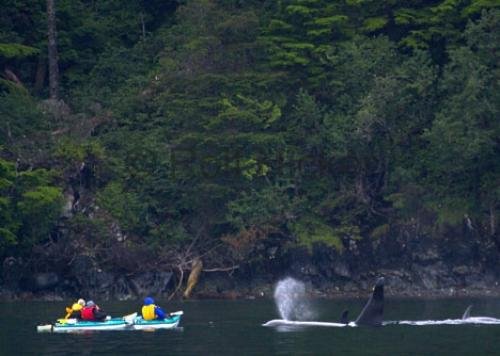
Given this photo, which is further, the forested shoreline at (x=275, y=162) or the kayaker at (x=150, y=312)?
the forested shoreline at (x=275, y=162)

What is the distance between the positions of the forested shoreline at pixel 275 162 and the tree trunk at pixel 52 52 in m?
0.12

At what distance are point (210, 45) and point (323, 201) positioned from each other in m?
9.07

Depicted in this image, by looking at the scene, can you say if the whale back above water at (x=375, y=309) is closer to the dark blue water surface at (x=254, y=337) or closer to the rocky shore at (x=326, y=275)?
the dark blue water surface at (x=254, y=337)

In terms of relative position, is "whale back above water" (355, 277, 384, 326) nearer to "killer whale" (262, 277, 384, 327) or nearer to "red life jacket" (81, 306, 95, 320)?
"killer whale" (262, 277, 384, 327)

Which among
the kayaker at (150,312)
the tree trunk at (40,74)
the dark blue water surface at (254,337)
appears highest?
the tree trunk at (40,74)

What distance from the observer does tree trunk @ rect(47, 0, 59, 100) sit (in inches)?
2589

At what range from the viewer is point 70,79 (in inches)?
2709

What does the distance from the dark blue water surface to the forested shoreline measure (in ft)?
24.1

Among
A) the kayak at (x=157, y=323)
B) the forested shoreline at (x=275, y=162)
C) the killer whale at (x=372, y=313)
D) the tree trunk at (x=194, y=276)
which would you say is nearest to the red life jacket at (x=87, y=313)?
the kayak at (x=157, y=323)

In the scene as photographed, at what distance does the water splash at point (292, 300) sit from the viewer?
1935 inches

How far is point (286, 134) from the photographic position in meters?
62.2

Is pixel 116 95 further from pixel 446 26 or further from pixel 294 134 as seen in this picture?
pixel 446 26

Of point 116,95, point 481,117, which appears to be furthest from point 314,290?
point 116,95

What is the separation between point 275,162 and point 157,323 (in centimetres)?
1926
